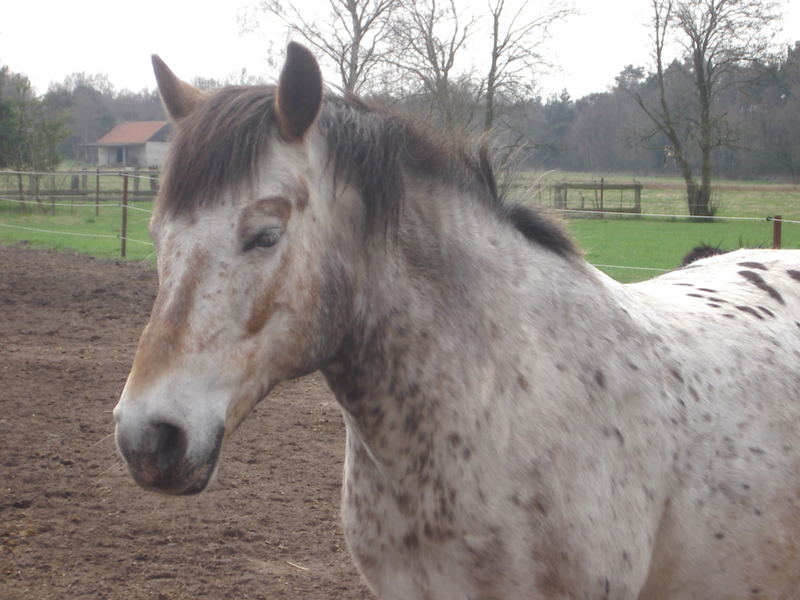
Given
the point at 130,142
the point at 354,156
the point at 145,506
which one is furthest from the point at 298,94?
the point at 130,142

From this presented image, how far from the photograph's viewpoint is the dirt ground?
3516 millimetres

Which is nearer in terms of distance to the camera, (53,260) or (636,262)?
(53,260)

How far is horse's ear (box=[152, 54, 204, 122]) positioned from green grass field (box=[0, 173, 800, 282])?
725 cm

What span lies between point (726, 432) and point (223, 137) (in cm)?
157

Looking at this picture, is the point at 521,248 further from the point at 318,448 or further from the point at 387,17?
the point at 387,17

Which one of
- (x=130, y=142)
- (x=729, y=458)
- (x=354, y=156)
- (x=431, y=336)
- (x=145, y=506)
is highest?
(x=130, y=142)

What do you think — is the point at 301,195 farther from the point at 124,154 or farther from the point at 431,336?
the point at 124,154

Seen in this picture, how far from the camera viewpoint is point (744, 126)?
29.1 meters

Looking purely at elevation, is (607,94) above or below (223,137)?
above

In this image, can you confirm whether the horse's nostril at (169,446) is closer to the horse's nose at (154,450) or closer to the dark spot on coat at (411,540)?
the horse's nose at (154,450)

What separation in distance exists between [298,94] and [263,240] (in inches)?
14.0

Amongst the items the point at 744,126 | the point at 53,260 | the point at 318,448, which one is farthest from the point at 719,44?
the point at 318,448

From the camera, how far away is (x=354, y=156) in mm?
1878

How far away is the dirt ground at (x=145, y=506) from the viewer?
3.52 m
